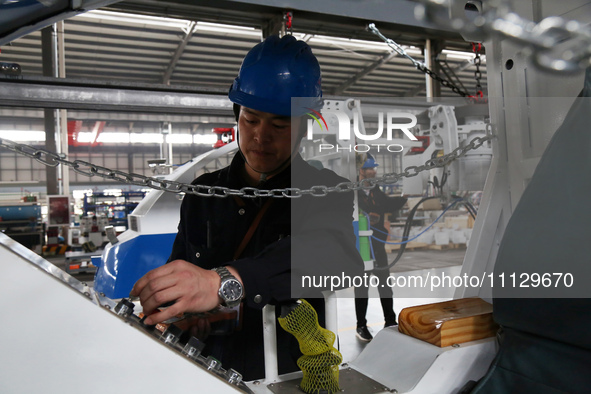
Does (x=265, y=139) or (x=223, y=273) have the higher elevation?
(x=265, y=139)

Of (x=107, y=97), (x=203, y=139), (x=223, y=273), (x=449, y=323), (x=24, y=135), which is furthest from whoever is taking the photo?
(x=203, y=139)

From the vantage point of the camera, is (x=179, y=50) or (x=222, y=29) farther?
(x=179, y=50)

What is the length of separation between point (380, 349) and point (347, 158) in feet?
11.3

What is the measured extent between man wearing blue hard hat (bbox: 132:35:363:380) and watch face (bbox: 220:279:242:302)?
0.39 feet

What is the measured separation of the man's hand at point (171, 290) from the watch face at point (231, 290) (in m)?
0.05

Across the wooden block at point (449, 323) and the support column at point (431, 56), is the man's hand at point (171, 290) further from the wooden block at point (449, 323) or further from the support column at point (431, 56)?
the support column at point (431, 56)

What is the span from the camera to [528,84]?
131 centimetres

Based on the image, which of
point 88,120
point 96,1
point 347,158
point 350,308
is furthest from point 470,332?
point 88,120

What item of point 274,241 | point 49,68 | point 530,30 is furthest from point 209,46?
point 530,30

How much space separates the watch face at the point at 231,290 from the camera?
87 centimetres

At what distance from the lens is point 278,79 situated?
121cm

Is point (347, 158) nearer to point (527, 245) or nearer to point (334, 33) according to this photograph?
point (527, 245)

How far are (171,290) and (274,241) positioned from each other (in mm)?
508

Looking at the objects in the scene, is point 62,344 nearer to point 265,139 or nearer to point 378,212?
point 265,139
